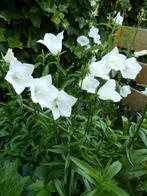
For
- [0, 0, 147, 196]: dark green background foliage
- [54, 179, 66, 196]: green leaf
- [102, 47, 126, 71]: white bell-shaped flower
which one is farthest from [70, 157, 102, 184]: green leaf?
[102, 47, 126, 71]: white bell-shaped flower

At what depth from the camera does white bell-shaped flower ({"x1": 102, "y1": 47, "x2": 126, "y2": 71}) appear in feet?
5.38

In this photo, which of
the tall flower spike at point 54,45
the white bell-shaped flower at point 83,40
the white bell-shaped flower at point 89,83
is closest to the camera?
the white bell-shaped flower at point 89,83

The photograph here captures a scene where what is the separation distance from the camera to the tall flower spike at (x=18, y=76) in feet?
4.77

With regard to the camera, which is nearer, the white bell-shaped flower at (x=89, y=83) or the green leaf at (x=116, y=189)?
the green leaf at (x=116, y=189)

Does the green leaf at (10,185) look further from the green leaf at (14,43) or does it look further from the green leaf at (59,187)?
the green leaf at (14,43)

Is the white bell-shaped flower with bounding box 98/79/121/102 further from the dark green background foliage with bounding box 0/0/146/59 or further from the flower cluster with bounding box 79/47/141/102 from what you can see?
the dark green background foliage with bounding box 0/0/146/59

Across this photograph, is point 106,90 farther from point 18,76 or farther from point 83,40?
point 83,40

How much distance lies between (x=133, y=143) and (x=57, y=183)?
34 cm

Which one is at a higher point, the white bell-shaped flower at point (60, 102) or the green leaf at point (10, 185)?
the white bell-shaped flower at point (60, 102)

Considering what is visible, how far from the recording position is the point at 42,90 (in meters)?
1.47

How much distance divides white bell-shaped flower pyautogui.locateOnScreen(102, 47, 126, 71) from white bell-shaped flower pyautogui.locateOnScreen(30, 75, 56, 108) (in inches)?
10.5

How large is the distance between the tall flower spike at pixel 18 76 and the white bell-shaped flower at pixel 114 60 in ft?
1.03

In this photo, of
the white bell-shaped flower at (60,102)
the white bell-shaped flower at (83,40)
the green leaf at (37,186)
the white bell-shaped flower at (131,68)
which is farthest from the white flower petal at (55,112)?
the white bell-shaped flower at (83,40)

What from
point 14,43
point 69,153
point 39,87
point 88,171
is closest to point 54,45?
point 39,87
